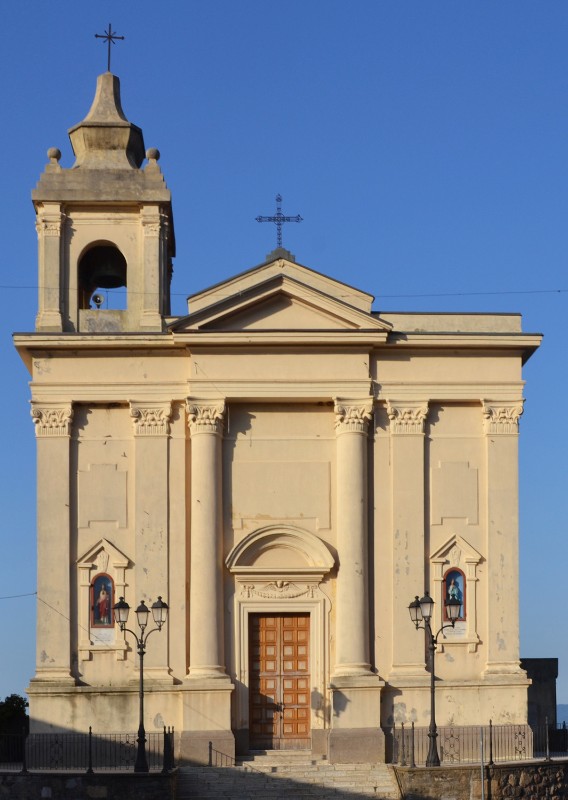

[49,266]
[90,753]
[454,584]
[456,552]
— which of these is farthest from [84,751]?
[49,266]

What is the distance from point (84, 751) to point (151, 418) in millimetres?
6915

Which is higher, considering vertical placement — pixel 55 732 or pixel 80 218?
pixel 80 218

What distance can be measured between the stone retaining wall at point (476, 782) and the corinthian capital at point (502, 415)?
23.1ft

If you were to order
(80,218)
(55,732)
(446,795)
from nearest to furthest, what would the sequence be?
(446,795) → (55,732) → (80,218)

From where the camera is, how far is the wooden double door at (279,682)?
113ft

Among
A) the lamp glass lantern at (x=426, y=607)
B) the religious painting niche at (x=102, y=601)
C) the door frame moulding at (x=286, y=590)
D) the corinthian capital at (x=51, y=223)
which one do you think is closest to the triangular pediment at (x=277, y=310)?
the corinthian capital at (x=51, y=223)

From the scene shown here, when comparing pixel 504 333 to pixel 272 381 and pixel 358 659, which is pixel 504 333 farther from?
pixel 358 659

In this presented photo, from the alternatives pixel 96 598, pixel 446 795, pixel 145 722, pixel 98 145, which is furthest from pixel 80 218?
pixel 446 795

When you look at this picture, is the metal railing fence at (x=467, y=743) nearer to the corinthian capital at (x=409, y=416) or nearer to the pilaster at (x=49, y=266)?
the corinthian capital at (x=409, y=416)

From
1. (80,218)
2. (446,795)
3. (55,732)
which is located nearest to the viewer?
(446,795)

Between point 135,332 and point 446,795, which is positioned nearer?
point 446,795

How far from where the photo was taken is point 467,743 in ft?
111

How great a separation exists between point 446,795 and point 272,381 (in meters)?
9.22

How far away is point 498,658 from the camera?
114ft
